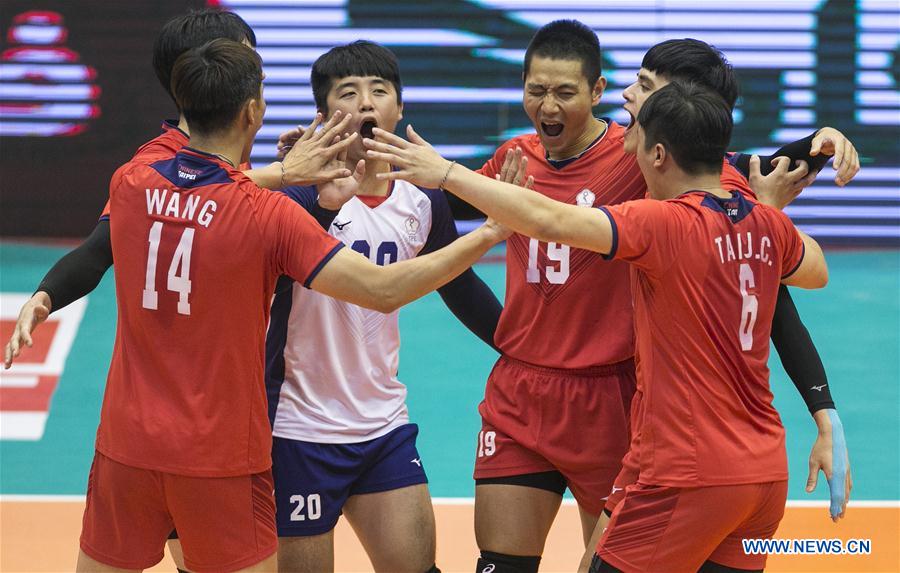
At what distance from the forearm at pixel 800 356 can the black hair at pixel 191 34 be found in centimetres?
232

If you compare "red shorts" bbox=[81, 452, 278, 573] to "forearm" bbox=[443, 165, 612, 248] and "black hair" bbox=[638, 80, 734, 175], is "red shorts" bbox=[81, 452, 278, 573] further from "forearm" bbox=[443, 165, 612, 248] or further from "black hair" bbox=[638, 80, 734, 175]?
"black hair" bbox=[638, 80, 734, 175]

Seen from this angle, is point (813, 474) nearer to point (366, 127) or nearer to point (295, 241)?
point (295, 241)

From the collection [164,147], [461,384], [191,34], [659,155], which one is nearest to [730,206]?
[659,155]

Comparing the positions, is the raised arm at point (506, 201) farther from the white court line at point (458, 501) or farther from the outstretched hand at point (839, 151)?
the white court line at point (458, 501)

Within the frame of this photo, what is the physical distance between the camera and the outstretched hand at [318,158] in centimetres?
433

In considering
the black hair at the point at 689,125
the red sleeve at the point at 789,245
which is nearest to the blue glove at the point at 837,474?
the red sleeve at the point at 789,245

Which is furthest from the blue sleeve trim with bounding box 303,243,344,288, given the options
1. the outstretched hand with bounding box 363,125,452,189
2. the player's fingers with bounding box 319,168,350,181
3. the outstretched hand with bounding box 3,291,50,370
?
the outstretched hand with bounding box 3,291,50,370

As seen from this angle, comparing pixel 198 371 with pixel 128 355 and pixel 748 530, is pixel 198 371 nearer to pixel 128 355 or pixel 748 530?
pixel 128 355

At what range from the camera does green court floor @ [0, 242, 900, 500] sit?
26.1ft

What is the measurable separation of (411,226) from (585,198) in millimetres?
697

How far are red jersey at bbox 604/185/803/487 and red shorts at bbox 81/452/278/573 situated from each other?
1312mm

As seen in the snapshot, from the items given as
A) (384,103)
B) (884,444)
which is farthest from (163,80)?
(884,444)

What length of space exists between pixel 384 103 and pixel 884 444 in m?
5.29

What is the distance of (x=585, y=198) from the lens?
191 inches
